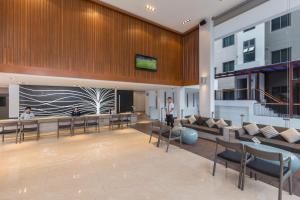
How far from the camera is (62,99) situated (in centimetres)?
812

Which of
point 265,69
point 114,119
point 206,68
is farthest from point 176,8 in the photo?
point 265,69

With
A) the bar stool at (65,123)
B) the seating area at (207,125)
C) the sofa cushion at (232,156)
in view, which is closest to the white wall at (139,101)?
the seating area at (207,125)

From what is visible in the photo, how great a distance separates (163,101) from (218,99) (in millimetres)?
3991

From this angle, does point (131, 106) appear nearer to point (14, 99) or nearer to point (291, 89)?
point (14, 99)

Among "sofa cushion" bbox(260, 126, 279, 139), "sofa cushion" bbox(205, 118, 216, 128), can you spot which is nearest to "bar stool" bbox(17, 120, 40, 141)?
"sofa cushion" bbox(205, 118, 216, 128)

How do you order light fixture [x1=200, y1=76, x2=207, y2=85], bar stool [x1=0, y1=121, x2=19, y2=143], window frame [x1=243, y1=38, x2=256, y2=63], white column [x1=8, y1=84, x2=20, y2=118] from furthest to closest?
window frame [x1=243, y1=38, x2=256, y2=63] → light fixture [x1=200, y1=76, x2=207, y2=85] → white column [x1=8, y1=84, x2=20, y2=118] → bar stool [x1=0, y1=121, x2=19, y2=143]

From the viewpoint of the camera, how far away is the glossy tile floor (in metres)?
2.48

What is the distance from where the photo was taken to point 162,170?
3.34 m

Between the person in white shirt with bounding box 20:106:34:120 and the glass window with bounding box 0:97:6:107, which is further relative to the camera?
the glass window with bounding box 0:97:6:107

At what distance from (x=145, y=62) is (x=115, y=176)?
5.76 meters

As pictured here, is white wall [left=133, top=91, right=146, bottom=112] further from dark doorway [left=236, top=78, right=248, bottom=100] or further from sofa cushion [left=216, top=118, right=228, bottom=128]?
sofa cushion [left=216, top=118, right=228, bottom=128]

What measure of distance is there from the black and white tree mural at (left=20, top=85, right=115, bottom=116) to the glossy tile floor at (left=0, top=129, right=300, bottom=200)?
3.18m

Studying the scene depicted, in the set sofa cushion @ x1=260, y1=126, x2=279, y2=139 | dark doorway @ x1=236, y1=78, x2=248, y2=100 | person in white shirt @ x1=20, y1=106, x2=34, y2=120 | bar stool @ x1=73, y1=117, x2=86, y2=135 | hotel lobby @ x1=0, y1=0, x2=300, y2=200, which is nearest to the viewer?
hotel lobby @ x1=0, y1=0, x2=300, y2=200

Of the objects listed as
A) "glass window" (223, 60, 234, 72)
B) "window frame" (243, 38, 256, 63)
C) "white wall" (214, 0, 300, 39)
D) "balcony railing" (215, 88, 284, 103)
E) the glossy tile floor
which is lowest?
the glossy tile floor
